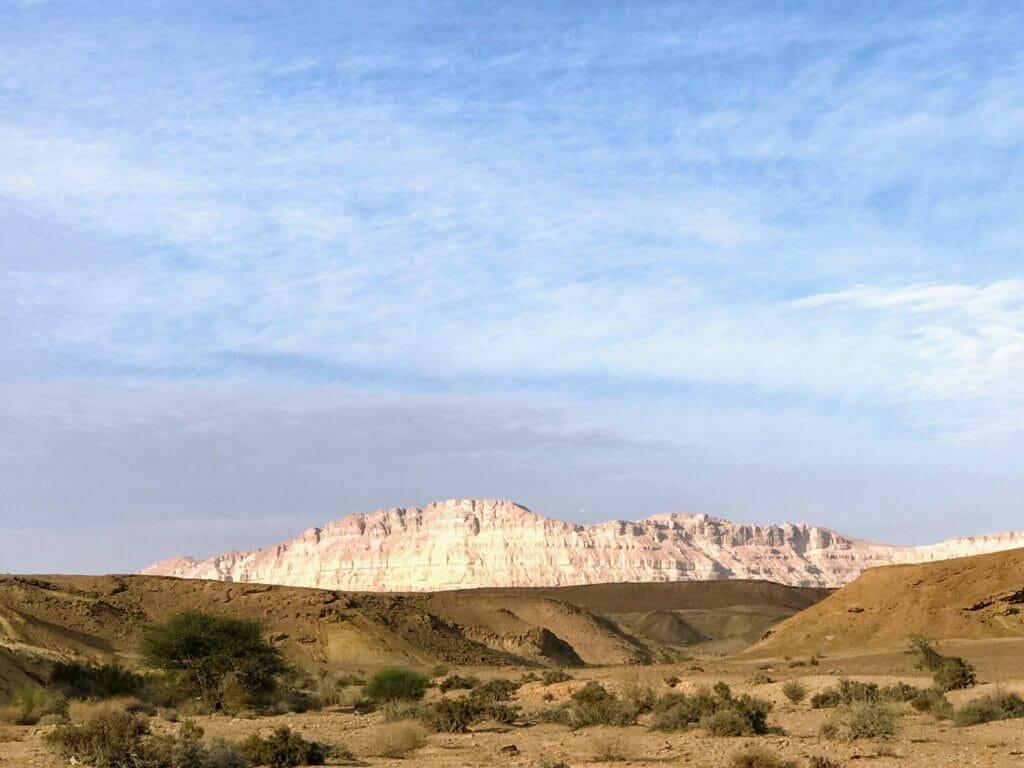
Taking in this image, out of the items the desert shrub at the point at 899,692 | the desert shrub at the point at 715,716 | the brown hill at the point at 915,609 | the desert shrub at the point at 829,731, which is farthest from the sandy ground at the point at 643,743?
the brown hill at the point at 915,609

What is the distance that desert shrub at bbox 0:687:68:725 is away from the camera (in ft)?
93.1

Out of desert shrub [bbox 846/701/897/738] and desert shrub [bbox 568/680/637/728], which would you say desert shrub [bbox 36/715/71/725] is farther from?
desert shrub [bbox 846/701/897/738]

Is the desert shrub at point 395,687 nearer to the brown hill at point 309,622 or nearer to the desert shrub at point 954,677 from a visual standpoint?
the desert shrub at point 954,677

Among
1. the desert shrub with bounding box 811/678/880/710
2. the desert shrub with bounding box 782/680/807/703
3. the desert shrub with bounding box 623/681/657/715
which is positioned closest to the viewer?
the desert shrub with bounding box 623/681/657/715

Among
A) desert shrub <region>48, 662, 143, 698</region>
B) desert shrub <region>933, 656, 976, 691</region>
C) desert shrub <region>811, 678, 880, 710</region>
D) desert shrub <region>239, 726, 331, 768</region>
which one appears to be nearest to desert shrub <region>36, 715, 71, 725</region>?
desert shrub <region>48, 662, 143, 698</region>

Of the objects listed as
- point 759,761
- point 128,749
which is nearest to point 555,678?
point 759,761

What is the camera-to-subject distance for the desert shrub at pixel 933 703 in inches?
1087

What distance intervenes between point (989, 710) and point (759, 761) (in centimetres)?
1063

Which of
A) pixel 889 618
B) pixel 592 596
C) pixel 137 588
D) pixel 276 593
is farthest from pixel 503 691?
pixel 592 596

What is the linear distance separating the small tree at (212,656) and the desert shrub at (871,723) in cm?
2062

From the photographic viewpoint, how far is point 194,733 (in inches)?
963

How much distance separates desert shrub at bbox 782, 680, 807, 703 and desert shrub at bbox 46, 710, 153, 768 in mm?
20545

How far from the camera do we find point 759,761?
1872cm

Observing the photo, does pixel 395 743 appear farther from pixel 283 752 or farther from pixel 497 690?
pixel 497 690
